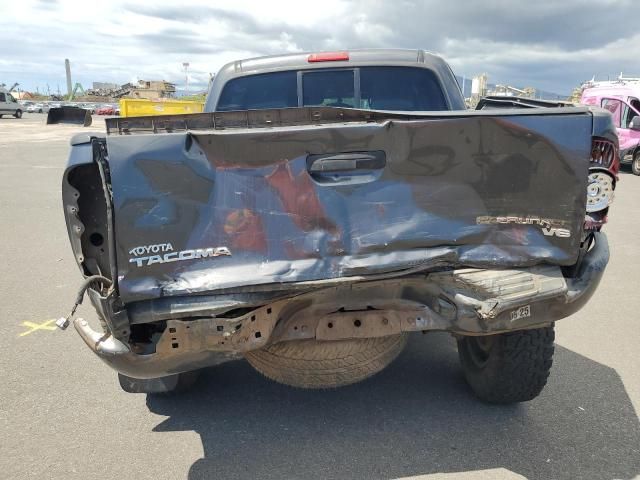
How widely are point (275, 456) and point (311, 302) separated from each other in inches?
37.2

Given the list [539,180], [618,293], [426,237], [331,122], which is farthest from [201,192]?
[618,293]

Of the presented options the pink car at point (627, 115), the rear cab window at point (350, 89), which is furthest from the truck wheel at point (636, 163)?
the rear cab window at point (350, 89)

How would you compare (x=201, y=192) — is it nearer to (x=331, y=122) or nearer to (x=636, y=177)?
(x=331, y=122)

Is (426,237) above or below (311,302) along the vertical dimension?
above

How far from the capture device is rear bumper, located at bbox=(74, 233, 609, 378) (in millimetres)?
2385

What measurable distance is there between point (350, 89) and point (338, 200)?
6.24 feet

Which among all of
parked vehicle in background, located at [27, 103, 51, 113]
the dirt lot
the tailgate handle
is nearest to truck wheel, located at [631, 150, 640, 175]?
the dirt lot

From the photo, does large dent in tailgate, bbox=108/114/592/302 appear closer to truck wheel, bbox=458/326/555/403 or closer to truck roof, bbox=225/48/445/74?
truck wheel, bbox=458/326/555/403

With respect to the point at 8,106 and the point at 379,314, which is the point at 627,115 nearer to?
the point at 379,314

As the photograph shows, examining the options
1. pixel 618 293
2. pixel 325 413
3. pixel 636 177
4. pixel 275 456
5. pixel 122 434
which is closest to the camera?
pixel 275 456

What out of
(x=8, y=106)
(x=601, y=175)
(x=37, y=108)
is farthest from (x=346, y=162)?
(x=37, y=108)

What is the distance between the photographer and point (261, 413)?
3262 mm

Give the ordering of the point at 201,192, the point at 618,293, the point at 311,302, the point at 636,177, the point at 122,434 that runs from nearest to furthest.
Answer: the point at 201,192 → the point at 311,302 → the point at 122,434 → the point at 618,293 → the point at 636,177

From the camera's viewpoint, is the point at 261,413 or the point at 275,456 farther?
the point at 261,413
